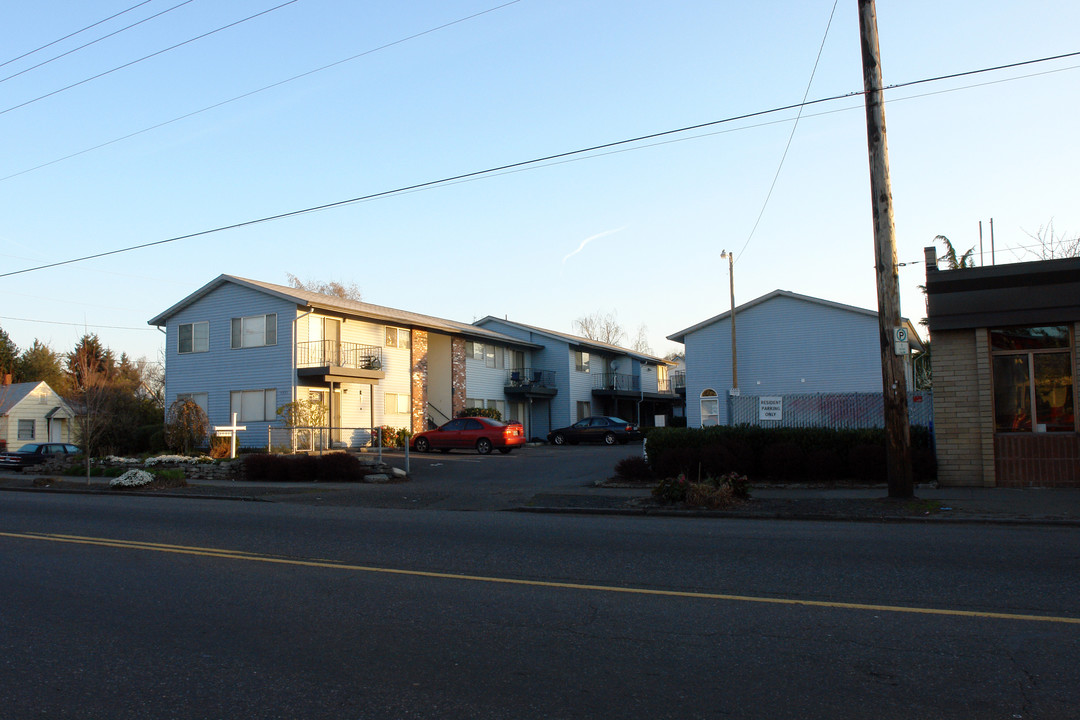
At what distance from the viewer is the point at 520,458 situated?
96.1 ft

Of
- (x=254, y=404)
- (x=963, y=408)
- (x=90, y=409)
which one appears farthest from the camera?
(x=254, y=404)

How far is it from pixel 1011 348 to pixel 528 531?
1028 centimetres

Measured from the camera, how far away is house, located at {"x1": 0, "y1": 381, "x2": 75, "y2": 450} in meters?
48.3

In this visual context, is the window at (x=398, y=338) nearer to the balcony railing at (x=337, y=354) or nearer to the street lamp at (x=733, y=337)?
the balcony railing at (x=337, y=354)

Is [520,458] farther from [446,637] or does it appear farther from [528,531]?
[446,637]

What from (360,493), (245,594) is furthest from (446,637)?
(360,493)

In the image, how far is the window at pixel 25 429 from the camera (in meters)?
49.3

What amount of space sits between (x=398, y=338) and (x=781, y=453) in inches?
892

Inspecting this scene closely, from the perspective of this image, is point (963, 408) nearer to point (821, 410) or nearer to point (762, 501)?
point (821, 410)

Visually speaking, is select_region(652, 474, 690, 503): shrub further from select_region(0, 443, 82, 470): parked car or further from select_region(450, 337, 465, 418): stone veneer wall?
select_region(450, 337, 465, 418): stone veneer wall

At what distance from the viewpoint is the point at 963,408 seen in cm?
1552

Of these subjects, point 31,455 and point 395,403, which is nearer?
point 31,455

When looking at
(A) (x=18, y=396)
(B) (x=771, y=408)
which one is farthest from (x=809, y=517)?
A: (A) (x=18, y=396)

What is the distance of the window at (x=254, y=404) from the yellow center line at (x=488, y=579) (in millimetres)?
21423
